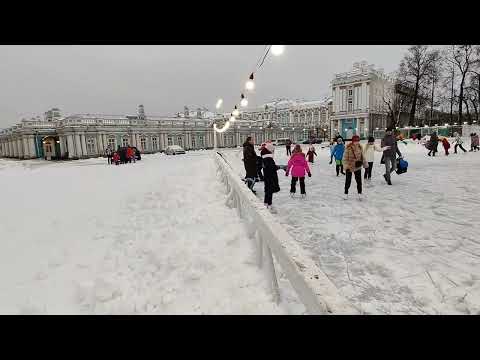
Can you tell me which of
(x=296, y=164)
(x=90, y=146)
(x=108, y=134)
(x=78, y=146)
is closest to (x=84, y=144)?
(x=78, y=146)

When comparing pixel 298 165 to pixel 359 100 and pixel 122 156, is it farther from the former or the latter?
pixel 359 100

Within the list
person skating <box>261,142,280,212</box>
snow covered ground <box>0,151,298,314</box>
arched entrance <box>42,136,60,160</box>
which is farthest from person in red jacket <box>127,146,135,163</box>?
arched entrance <box>42,136,60,160</box>

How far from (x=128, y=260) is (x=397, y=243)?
4.39 m

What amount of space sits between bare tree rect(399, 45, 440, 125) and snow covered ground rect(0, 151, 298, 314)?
1991 inches

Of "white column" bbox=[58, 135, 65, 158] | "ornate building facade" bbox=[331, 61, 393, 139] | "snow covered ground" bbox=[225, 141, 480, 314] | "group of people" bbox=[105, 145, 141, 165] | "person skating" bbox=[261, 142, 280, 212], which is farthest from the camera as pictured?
"ornate building facade" bbox=[331, 61, 393, 139]

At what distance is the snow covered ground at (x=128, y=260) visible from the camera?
2787 mm

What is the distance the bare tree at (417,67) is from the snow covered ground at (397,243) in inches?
1775

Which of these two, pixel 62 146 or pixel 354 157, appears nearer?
pixel 354 157

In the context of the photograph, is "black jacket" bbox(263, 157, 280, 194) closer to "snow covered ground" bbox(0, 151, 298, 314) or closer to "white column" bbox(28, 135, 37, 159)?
"snow covered ground" bbox(0, 151, 298, 314)

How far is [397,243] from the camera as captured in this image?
4734 millimetres

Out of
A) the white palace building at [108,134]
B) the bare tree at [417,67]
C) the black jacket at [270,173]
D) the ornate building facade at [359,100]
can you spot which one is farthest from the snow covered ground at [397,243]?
the ornate building facade at [359,100]

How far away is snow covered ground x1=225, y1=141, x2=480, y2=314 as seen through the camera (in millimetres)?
3193

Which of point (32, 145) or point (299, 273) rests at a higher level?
point (32, 145)
